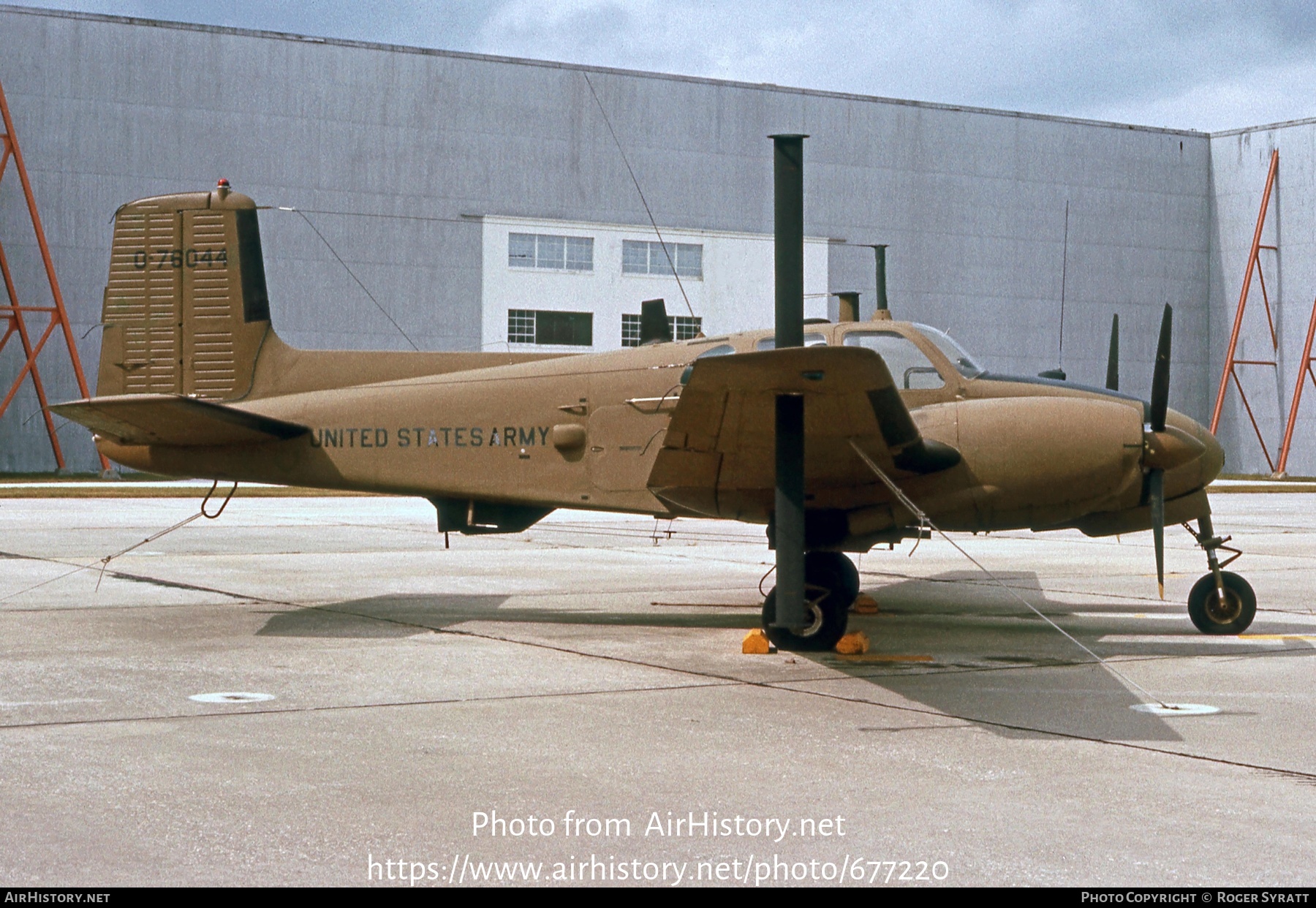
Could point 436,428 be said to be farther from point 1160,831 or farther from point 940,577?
point 1160,831

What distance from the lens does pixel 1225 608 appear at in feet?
34.5

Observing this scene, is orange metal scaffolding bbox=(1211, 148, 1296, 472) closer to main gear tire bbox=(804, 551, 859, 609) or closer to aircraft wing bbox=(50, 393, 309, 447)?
main gear tire bbox=(804, 551, 859, 609)

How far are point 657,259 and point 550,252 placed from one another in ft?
12.8

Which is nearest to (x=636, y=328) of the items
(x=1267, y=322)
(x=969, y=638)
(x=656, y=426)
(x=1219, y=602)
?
(x=1267, y=322)

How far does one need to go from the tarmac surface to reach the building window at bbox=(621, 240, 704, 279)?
1401 inches

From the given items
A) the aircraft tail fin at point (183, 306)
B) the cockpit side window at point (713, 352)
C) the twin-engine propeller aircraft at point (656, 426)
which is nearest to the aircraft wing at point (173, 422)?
the twin-engine propeller aircraft at point (656, 426)

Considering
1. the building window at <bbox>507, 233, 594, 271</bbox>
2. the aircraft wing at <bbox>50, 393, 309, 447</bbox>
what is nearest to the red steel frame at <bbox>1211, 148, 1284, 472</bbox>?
the building window at <bbox>507, 233, 594, 271</bbox>

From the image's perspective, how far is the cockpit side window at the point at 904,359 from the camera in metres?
10.6

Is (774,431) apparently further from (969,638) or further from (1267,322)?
(1267,322)

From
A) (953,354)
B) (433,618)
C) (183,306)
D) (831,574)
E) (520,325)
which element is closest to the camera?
(831,574)

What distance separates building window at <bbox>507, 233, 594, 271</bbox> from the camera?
47.6 metres

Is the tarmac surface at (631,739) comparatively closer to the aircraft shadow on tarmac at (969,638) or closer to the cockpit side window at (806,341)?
the aircraft shadow on tarmac at (969,638)

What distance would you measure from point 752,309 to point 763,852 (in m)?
45.6

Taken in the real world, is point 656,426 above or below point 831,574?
above
